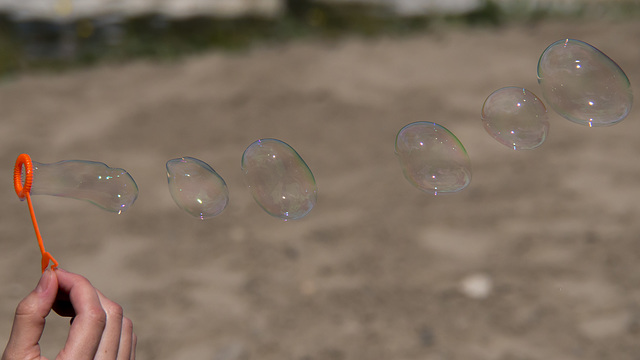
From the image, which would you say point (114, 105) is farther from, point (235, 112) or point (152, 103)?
point (235, 112)

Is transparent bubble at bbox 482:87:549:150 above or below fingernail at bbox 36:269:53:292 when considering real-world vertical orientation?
below

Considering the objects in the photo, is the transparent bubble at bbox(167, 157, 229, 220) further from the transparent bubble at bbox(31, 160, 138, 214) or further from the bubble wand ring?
the bubble wand ring

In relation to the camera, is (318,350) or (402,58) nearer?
(318,350)

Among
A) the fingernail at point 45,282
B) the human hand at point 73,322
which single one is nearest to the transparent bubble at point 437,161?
the human hand at point 73,322

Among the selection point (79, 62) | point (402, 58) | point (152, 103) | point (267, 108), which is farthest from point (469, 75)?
point (79, 62)

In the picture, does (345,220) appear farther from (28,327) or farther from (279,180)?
(28,327)

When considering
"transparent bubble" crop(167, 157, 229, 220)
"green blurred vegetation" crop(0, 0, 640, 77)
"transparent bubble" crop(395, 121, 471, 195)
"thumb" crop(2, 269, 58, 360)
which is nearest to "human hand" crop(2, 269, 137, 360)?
"thumb" crop(2, 269, 58, 360)
